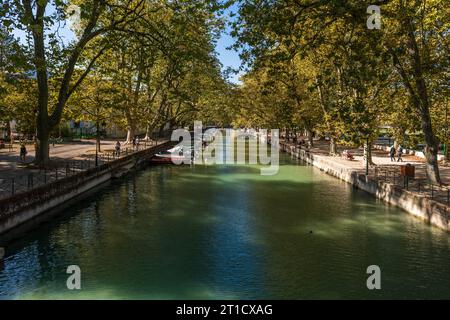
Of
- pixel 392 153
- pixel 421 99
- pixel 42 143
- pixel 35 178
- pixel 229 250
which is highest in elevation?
pixel 421 99

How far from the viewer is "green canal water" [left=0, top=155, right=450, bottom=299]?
14.8 metres

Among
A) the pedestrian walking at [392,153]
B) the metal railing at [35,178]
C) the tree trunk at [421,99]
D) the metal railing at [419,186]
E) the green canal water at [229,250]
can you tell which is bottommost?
the green canal water at [229,250]

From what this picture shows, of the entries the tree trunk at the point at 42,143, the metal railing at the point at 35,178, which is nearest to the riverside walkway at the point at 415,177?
the metal railing at the point at 35,178

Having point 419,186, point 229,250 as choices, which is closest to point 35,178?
point 229,250

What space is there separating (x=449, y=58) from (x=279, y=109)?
139ft

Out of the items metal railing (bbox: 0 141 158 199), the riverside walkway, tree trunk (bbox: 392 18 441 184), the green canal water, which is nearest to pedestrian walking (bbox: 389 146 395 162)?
the riverside walkway

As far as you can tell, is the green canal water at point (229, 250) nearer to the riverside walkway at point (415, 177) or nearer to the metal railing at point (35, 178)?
the riverside walkway at point (415, 177)

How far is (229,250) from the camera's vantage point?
18.9 m

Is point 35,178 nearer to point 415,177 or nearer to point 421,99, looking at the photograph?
point 421,99

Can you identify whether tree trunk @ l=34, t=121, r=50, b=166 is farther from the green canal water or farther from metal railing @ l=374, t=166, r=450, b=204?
metal railing @ l=374, t=166, r=450, b=204

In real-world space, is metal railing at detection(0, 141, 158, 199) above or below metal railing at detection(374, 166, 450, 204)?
above

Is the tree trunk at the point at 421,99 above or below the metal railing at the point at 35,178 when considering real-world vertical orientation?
above

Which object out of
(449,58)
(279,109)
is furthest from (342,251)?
(279,109)

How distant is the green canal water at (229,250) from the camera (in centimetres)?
1475
